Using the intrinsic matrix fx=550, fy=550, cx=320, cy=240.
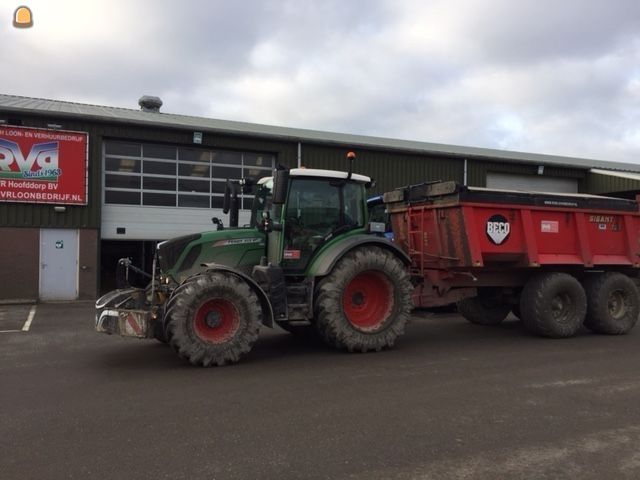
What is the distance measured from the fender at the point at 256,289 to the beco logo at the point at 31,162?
36.2ft

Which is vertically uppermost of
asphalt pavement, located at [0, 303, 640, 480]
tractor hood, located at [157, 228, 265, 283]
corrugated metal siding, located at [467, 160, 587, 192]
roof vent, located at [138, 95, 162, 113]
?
roof vent, located at [138, 95, 162, 113]

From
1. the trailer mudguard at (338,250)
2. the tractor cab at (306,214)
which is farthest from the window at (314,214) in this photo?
the trailer mudguard at (338,250)

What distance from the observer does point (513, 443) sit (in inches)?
169

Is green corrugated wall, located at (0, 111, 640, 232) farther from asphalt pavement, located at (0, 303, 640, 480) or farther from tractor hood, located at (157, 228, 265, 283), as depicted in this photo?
tractor hood, located at (157, 228, 265, 283)

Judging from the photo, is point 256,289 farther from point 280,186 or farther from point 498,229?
point 498,229

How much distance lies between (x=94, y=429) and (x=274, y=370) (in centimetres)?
254

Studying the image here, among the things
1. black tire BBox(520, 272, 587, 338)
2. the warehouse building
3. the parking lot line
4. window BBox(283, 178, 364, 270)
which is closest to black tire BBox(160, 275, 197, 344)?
window BBox(283, 178, 364, 270)

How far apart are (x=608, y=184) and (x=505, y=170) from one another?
4717mm

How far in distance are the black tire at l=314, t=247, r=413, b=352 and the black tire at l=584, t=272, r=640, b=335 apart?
3731 mm

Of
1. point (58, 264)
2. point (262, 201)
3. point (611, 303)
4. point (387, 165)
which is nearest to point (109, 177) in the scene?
point (58, 264)

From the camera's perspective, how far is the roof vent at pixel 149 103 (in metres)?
22.9

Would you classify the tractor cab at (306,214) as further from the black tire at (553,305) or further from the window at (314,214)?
the black tire at (553,305)

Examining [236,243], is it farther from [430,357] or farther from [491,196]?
[491,196]

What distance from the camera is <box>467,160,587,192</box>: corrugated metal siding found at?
2184 centimetres
